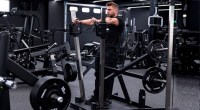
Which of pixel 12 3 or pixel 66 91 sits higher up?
pixel 12 3

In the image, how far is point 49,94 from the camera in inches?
97.9

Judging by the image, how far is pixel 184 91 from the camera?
5.25 m

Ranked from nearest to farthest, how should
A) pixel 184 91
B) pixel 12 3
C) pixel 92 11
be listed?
pixel 184 91 → pixel 12 3 → pixel 92 11

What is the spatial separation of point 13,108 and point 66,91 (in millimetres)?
1492

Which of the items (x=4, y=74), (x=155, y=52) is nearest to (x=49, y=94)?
(x=4, y=74)

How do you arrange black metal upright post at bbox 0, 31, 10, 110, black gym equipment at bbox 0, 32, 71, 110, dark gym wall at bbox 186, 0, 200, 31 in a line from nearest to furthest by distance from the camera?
1. black metal upright post at bbox 0, 31, 10, 110
2. black gym equipment at bbox 0, 32, 71, 110
3. dark gym wall at bbox 186, 0, 200, 31

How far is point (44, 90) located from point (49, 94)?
0.19ft

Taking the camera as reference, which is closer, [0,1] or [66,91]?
[66,91]

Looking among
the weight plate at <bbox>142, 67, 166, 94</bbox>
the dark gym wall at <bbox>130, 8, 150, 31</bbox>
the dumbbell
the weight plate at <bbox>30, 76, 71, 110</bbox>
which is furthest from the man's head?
the dark gym wall at <bbox>130, 8, 150, 31</bbox>

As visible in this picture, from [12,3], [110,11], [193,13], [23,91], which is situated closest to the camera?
[110,11]

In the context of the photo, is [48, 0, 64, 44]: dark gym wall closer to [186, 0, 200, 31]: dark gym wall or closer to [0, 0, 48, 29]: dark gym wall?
[0, 0, 48, 29]: dark gym wall

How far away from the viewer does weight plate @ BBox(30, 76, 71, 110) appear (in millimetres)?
2432

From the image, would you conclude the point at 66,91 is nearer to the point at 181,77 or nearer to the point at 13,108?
the point at 13,108

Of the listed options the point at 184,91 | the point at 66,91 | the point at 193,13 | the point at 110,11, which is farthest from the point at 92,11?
the point at 66,91
